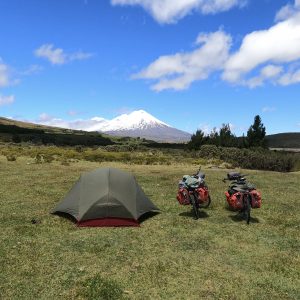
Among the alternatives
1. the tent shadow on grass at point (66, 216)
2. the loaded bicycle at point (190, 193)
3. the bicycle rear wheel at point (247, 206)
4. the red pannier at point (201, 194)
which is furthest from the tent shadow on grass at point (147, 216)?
the bicycle rear wheel at point (247, 206)

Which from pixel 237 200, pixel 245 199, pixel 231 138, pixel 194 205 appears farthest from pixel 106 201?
pixel 231 138

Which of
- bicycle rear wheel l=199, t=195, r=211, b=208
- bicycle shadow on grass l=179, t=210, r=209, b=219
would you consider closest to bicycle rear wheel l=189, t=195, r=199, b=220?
bicycle shadow on grass l=179, t=210, r=209, b=219

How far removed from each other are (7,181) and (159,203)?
11053 mm

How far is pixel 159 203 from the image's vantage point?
62.2ft

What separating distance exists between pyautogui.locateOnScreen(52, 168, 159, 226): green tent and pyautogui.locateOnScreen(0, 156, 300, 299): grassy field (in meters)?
0.44

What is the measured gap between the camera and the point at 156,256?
11469mm

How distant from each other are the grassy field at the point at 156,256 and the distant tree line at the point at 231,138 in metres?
53.5

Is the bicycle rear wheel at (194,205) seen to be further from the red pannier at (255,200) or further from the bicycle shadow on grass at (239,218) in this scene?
the red pannier at (255,200)

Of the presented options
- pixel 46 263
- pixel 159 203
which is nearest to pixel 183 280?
pixel 46 263

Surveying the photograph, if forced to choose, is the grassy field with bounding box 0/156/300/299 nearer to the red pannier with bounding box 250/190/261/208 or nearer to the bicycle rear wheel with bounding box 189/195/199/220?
the bicycle rear wheel with bounding box 189/195/199/220

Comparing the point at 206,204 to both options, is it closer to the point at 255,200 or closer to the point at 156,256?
the point at 255,200

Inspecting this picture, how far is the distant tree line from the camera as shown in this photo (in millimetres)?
70500

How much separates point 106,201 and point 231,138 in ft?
209

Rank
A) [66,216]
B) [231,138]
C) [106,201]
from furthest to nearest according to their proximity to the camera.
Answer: [231,138]
[66,216]
[106,201]
